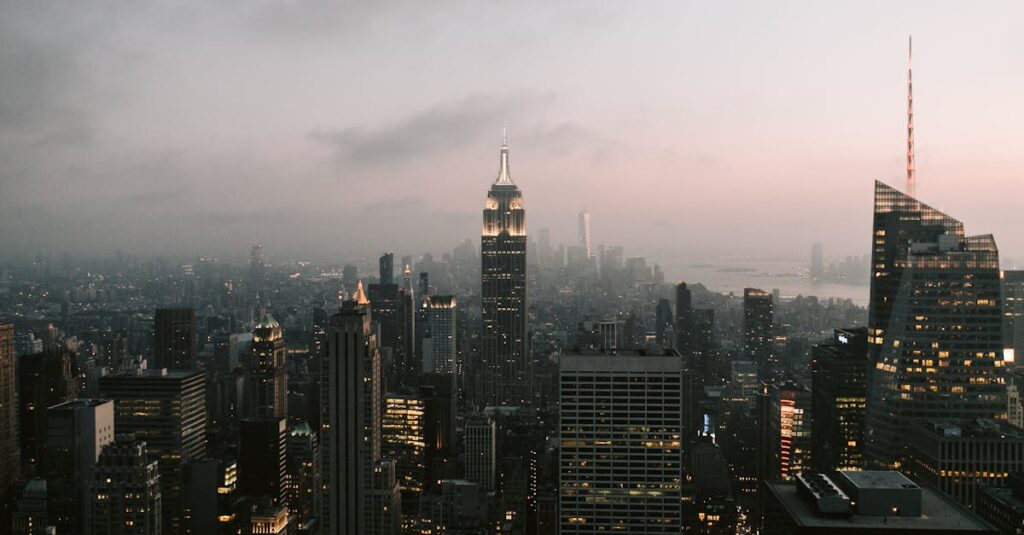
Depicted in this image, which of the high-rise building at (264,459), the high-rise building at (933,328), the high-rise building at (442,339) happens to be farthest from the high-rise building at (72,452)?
the high-rise building at (933,328)

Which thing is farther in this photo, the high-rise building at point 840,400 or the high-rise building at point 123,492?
the high-rise building at point 840,400

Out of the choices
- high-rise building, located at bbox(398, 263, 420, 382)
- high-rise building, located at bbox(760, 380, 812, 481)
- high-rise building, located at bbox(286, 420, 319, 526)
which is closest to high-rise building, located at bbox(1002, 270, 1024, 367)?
high-rise building, located at bbox(760, 380, 812, 481)

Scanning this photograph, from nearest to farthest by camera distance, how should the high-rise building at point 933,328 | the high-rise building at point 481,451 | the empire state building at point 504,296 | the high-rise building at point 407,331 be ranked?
the high-rise building at point 933,328 → the high-rise building at point 481,451 → the high-rise building at point 407,331 → the empire state building at point 504,296

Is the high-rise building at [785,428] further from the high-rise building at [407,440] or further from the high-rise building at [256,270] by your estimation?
the high-rise building at [256,270]

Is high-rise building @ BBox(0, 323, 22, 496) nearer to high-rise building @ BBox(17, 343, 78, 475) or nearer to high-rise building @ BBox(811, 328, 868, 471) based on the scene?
high-rise building @ BBox(17, 343, 78, 475)

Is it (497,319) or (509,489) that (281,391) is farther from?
(497,319)

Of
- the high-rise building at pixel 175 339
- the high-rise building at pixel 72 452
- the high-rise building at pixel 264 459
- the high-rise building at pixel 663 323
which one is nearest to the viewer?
the high-rise building at pixel 72 452

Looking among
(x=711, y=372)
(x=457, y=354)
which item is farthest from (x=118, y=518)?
(x=457, y=354)

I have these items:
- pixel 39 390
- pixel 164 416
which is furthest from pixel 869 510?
pixel 39 390
